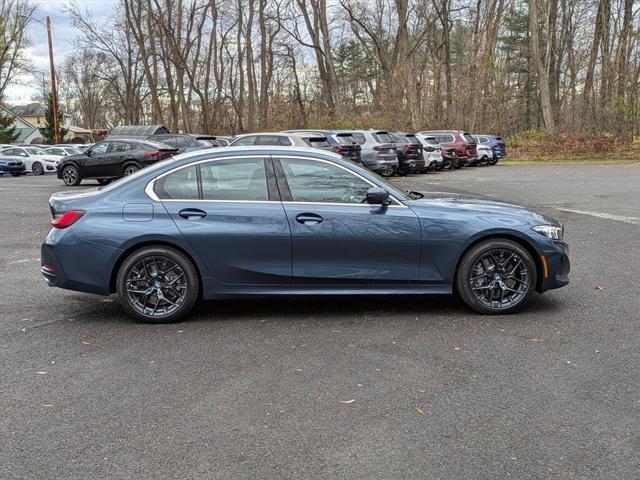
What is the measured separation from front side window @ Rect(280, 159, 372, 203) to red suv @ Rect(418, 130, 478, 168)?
24.7 m

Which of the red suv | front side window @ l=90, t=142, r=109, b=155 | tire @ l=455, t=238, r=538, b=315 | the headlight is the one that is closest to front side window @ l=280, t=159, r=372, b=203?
tire @ l=455, t=238, r=538, b=315

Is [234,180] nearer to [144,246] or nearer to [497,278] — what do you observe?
[144,246]

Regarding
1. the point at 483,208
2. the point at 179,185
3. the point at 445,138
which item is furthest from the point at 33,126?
the point at 483,208

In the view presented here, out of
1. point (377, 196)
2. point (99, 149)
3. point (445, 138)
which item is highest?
point (445, 138)

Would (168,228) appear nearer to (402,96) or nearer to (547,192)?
(547,192)

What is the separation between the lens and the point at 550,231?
5793 mm

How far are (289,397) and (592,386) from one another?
6.47ft

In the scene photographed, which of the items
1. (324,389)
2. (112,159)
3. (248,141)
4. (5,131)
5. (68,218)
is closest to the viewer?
(324,389)

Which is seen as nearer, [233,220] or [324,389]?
[324,389]

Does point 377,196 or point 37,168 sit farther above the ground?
point 377,196

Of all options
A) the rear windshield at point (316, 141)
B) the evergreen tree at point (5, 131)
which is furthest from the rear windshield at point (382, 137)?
the evergreen tree at point (5, 131)

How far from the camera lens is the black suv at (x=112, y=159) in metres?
20.2

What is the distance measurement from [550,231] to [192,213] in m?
3.24

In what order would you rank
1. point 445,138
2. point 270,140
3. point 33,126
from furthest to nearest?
point 33,126, point 445,138, point 270,140
